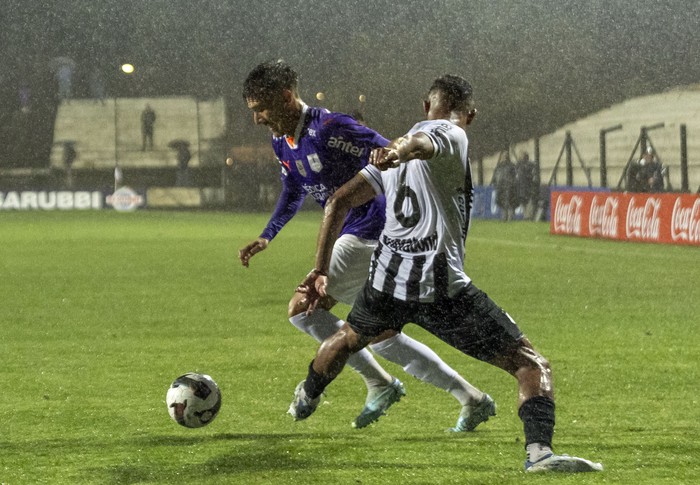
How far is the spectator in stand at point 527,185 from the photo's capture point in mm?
34219

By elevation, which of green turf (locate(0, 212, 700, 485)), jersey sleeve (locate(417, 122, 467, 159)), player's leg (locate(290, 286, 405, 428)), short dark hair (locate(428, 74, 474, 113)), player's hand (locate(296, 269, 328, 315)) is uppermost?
short dark hair (locate(428, 74, 474, 113))

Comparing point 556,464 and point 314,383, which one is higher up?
point 314,383

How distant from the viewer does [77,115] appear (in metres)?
54.5

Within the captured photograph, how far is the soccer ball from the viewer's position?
5.61 meters

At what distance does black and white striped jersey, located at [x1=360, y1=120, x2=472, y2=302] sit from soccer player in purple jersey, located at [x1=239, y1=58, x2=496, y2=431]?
85 cm

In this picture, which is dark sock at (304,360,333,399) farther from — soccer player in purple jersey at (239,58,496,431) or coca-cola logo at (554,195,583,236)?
coca-cola logo at (554,195,583,236)

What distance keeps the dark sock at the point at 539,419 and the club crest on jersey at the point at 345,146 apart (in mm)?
1702

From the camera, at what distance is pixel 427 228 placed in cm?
476

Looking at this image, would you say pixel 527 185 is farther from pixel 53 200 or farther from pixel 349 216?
pixel 349 216

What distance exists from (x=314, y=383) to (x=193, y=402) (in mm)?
657

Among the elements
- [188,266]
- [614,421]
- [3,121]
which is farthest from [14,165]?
[614,421]

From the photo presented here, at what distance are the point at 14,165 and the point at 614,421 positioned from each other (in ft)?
166

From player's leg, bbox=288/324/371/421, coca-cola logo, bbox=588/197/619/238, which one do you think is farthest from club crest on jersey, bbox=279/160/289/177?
coca-cola logo, bbox=588/197/619/238

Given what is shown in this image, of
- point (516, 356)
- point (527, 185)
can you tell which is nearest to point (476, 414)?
point (516, 356)
